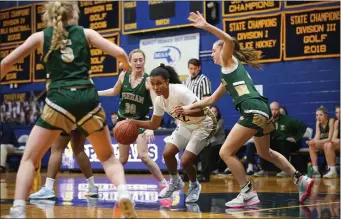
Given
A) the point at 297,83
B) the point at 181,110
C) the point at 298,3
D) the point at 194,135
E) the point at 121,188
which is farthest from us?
the point at 297,83

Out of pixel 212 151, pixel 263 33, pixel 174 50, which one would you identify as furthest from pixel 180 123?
pixel 174 50

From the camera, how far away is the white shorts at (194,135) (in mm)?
7320

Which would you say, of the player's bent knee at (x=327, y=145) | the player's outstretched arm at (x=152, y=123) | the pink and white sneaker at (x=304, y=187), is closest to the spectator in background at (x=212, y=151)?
the player's bent knee at (x=327, y=145)

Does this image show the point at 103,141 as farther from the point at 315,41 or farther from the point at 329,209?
the point at 315,41

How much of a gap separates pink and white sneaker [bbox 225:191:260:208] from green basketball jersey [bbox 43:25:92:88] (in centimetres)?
236

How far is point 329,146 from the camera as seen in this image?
1267cm

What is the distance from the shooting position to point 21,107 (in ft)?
60.1

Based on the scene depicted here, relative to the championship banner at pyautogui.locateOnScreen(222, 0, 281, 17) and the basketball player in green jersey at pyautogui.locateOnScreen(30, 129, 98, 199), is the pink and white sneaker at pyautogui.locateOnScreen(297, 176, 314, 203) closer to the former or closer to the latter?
the basketball player in green jersey at pyautogui.locateOnScreen(30, 129, 98, 199)

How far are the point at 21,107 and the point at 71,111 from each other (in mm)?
13798

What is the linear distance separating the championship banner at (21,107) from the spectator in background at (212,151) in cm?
638

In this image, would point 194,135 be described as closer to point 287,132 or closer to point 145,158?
point 145,158

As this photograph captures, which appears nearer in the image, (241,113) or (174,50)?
(241,113)

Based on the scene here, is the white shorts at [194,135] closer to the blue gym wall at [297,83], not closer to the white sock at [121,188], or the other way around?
the white sock at [121,188]

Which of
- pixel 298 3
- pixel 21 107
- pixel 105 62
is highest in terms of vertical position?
pixel 298 3
